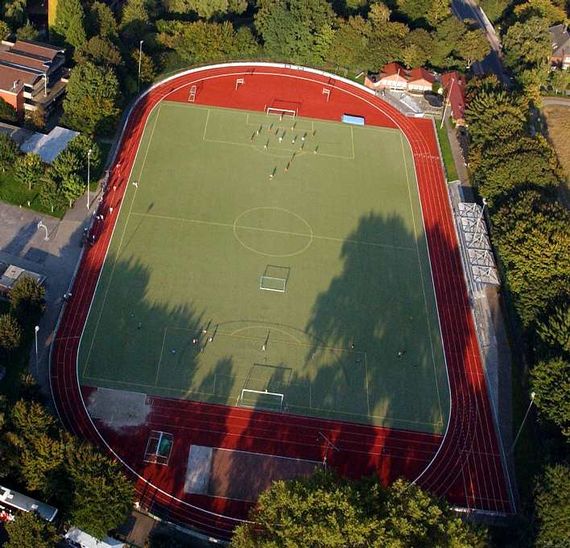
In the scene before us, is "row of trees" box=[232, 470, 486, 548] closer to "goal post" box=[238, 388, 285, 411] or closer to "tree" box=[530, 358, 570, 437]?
"goal post" box=[238, 388, 285, 411]

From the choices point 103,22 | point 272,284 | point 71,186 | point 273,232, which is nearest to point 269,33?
point 103,22

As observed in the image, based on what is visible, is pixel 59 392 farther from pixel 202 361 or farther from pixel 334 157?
pixel 334 157

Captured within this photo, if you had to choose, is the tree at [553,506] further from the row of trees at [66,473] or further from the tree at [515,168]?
the tree at [515,168]

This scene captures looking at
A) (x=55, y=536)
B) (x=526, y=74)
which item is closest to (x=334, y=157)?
(x=526, y=74)

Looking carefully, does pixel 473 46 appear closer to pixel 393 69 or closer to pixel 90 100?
pixel 393 69

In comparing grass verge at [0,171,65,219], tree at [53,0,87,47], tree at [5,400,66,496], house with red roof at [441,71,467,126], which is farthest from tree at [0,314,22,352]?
house with red roof at [441,71,467,126]

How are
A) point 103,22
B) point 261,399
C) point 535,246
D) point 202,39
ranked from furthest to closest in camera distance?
point 202,39
point 103,22
point 535,246
point 261,399
